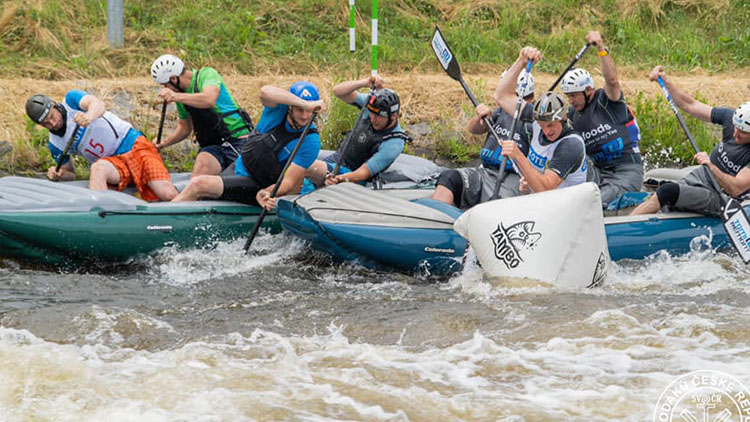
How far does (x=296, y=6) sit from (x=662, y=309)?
7.75 metres

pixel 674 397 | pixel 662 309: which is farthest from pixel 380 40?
pixel 674 397

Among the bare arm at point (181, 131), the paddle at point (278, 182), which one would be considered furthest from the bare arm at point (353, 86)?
the bare arm at point (181, 131)

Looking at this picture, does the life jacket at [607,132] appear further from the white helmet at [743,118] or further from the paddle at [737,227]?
the paddle at [737,227]

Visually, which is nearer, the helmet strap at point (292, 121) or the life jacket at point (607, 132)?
the helmet strap at point (292, 121)

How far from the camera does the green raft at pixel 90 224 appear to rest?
6.54 m

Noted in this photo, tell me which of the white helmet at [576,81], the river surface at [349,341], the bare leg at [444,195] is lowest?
the river surface at [349,341]

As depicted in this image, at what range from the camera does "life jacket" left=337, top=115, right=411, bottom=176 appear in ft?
25.0

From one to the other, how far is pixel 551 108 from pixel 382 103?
1.59 m

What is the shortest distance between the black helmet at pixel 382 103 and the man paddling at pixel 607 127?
1.27 m

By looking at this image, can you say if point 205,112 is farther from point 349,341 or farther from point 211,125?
point 349,341

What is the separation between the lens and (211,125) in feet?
24.7

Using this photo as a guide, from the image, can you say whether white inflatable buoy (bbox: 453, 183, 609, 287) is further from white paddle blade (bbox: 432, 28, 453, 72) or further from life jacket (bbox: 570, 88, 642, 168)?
white paddle blade (bbox: 432, 28, 453, 72)

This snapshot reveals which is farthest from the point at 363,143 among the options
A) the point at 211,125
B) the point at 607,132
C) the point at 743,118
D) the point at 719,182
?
the point at 743,118

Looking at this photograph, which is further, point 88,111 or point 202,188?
point 202,188
